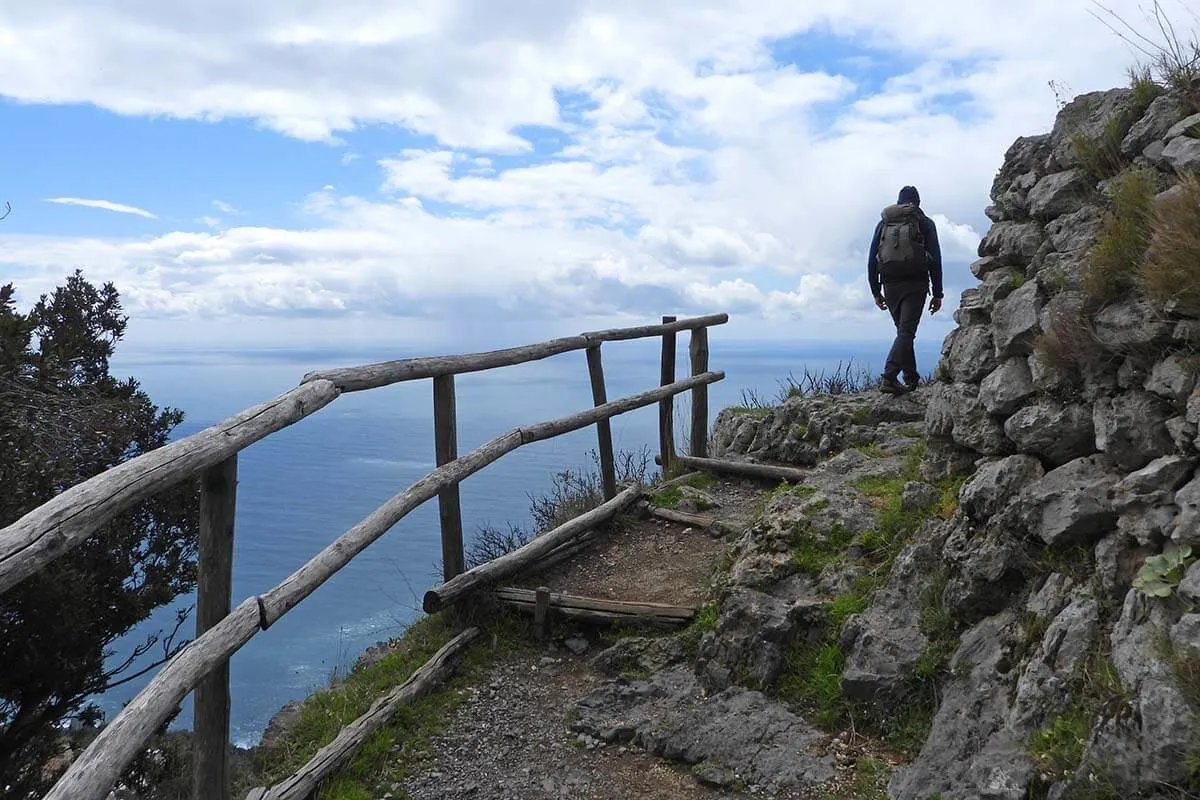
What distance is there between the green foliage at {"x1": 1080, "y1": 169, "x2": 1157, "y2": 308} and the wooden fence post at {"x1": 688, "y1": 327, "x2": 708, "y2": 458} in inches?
213

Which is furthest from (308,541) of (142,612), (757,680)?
(757,680)

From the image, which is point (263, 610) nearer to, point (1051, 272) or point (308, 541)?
point (1051, 272)

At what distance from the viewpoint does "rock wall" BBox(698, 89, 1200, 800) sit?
2.99 m

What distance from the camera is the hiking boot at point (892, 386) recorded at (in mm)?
9156

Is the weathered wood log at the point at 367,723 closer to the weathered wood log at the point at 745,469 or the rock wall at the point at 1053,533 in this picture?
the rock wall at the point at 1053,533

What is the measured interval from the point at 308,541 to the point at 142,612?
63756 millimetres

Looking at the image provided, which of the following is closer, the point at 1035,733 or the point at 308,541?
the point at 1035,733

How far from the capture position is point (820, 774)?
4.07 m

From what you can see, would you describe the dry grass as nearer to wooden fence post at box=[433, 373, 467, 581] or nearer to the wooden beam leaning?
wooden fence post at box=[433, 373, 467, 581]

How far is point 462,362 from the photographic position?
6.06 m

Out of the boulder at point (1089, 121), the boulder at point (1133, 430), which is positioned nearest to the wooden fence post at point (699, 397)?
the boulder at point (1089, 121)

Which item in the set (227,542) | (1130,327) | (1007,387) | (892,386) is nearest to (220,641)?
(227,542)

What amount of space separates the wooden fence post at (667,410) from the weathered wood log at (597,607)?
3258 millimetres

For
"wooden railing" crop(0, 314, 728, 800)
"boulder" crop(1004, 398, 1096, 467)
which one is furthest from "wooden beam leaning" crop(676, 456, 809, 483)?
"boulder" crop(1004, 398, 1096, 467)
